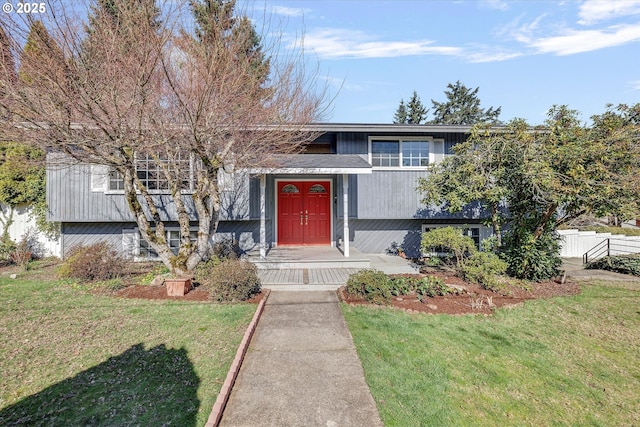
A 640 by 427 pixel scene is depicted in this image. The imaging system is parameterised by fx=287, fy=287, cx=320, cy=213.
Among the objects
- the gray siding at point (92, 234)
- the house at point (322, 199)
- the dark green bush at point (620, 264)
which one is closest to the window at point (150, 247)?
the house at point (322, 199)

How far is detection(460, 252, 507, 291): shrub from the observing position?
6871 mm

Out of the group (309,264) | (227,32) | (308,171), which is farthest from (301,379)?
(227,32)

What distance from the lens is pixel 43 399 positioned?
9.99ft

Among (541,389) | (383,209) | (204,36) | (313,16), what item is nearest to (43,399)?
(541,389)

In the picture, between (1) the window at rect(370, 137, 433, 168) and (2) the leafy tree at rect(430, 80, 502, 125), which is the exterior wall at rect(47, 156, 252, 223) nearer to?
(1) the window at rect(370, 137, 433, 168)

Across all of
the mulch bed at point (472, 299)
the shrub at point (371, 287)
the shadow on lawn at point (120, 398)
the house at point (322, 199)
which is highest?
the house at point (322, 199)

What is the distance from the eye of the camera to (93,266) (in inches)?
291

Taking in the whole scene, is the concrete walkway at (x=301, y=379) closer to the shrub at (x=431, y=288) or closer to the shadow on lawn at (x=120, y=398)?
the shadow on lawn at (x=120, y=398)

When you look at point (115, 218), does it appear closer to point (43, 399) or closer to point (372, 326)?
point (43, 399)

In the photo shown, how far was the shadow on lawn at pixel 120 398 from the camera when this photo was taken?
2.77m

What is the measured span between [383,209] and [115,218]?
9.17 metres

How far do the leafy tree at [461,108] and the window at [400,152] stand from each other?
1350 inches

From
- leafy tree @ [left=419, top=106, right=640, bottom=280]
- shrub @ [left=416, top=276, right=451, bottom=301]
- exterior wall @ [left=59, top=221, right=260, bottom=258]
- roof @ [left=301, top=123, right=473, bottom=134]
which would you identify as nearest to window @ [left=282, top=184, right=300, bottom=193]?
exterior wall @ [left=59, top=221, right=260, bottom=258]

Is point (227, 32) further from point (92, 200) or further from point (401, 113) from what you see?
point (401, 113)
